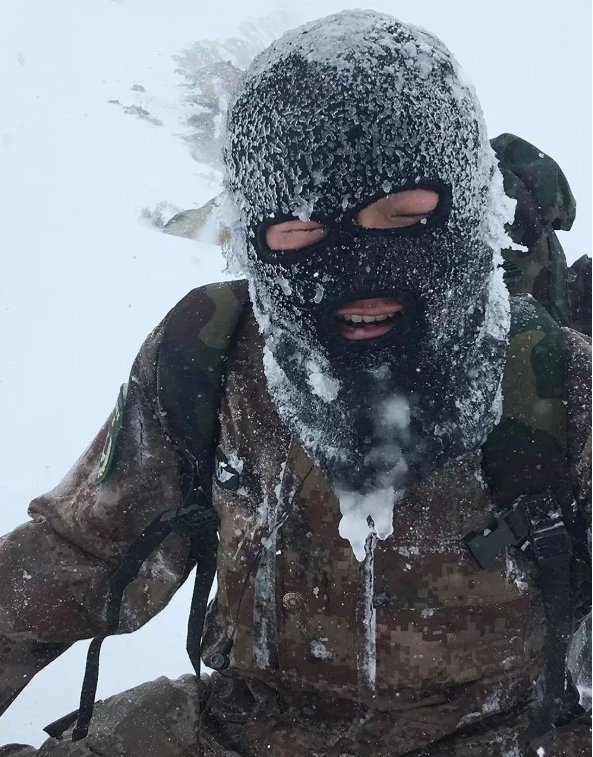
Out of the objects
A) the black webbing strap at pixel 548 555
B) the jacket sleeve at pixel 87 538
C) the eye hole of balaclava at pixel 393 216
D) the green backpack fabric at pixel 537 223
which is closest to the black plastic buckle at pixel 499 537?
the black webbing strap at pixel 548 555

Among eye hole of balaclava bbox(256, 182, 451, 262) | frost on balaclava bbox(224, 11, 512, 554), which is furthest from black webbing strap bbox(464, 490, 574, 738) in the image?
eye hole of balaclava bbox(256, 182, 451, 262)

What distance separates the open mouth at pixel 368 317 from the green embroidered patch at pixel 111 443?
59 cm

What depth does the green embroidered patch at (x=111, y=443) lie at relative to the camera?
5.11 feet

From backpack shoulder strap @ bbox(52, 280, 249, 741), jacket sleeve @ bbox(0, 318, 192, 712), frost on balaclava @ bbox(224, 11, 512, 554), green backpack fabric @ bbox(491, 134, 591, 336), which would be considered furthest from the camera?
green backpack fabric @ bbox(491, 134, 591, 336)

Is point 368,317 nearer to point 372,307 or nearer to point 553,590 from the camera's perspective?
point 372,307

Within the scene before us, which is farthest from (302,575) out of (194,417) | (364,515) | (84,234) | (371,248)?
(84,234)

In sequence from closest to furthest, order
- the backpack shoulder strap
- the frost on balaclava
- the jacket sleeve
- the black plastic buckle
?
the frost on balaclava
the black plastic buckle
the backpack shoulder strap
the jacket sleeve

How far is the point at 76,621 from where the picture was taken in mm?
1643

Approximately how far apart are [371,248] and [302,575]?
0.69m

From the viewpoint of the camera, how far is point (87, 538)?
1626mm

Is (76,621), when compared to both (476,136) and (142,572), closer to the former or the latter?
(142,572)

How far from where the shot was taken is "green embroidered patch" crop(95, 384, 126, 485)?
156 cm

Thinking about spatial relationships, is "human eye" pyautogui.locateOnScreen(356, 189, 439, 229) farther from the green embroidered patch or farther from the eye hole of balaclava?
the green embroidered patch

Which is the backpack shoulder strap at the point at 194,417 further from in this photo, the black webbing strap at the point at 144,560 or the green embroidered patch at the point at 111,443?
the green embroidered patch at the point at 111,443
